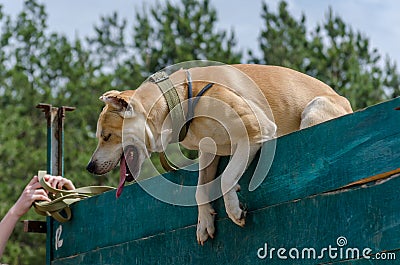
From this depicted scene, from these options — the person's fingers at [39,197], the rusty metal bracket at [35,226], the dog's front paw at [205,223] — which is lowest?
the dog's front paw at [205,223]

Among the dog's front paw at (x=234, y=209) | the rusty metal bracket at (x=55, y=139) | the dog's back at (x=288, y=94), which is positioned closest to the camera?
the dog's front paw at (x=234, y=209)

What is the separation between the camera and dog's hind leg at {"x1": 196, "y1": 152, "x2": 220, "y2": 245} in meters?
2.86

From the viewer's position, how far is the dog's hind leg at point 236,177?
8.81ft

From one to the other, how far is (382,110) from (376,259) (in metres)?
0.41

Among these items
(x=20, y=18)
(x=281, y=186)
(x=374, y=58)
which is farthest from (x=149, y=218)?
(x=20, y=18)

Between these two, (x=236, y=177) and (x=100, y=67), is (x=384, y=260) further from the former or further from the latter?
(x=100, y=67)

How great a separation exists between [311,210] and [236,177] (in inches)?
16.9

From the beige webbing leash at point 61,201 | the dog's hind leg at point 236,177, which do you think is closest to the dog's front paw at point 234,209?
the dog's hind leg at point 236,177

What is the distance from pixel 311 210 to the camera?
2.39m

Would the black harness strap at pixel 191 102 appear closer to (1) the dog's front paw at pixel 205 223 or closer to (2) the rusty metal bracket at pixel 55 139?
(1) the dog's front paw at pixel 205 223

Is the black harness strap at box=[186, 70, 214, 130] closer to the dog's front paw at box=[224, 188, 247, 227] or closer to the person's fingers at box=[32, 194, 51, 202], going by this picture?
the dog's front paw at box=[224, 188, 247, 227]

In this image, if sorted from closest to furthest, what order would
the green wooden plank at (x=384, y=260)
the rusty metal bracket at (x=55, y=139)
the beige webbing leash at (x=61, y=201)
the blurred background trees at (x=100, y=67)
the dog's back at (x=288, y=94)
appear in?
the green wooden plank at (x=384, y=260) < the dog's back at (x=288, y=94) < the beige webbing leash at (x=61, y=201) < the rusty metal bracket at (x=55, y=139) < the blurred background trees at (x=100, y=67)

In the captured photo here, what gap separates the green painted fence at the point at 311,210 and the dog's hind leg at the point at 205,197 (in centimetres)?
3

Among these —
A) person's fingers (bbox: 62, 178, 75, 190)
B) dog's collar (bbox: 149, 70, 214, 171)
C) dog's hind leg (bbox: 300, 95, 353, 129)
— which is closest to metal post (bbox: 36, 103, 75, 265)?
person's fingers (bbox: 62, 178, 75, 190)
